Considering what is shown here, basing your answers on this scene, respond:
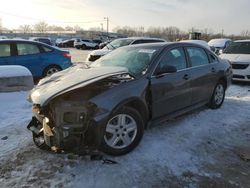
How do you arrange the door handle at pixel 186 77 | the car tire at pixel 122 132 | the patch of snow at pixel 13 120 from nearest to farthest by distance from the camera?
the car tire at pixel 122 132 → the patch of snow at pixel 13 120 → the door handle at pixel 186 77

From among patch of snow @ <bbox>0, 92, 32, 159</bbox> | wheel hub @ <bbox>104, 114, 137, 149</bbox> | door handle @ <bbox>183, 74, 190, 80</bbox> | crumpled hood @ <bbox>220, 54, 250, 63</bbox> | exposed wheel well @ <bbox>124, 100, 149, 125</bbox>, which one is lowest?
patch of snow @ <bbox>0, 92, 32, 159</bbox>

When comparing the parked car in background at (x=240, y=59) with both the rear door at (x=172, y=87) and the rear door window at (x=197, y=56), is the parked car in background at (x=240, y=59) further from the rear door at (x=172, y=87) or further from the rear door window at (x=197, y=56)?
the rear door at (x=172, y=87)

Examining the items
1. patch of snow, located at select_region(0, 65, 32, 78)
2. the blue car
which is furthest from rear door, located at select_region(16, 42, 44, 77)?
patch of snow, located at select_region(0, 65, 32, 78)

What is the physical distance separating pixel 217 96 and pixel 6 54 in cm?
657

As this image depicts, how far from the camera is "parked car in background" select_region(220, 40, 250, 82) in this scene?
390 inches

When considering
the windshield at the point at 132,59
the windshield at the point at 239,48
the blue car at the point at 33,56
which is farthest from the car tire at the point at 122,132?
the windshield at the point at 239,48

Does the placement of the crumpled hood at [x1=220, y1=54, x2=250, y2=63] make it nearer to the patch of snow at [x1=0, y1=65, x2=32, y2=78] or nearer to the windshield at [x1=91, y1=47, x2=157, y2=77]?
the windshield at [x1=91, y1=47, x2=157, y2=77]

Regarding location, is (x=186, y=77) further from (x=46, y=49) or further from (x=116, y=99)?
(x=46, y=49)

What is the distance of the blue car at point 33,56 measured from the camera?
9.26 m

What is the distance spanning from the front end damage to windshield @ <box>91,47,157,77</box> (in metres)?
1.03

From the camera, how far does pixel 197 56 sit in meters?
6.00

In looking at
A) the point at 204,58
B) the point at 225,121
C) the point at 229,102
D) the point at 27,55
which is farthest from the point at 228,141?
the point at 27,55

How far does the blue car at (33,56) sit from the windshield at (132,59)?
4.66 metres

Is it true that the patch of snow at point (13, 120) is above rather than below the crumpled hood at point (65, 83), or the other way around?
below
